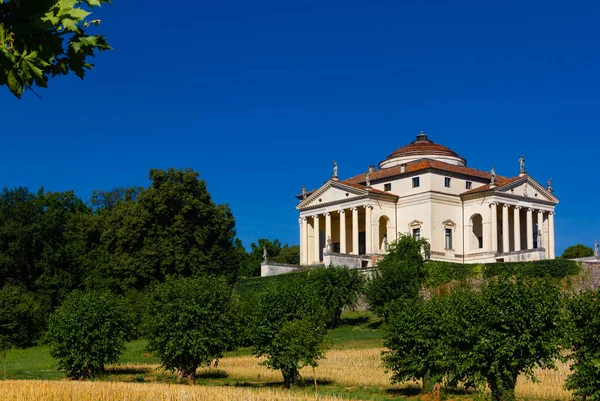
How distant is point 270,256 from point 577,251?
166 ft

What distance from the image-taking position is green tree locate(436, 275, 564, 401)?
27594 mm

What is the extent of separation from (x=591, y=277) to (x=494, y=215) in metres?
14.4

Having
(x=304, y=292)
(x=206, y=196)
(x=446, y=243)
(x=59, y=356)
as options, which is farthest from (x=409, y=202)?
(x=59, y=356)

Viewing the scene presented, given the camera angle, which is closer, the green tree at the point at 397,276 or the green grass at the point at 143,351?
the green grass at the point at 143,351

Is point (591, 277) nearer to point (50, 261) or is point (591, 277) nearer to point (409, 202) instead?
point (409, 202)

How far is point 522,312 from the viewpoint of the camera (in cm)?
2792

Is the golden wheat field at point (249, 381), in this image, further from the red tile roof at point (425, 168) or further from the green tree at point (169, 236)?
the red tile roof at point (425, 168)

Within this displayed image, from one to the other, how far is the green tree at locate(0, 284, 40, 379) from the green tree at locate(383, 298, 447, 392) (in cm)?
3749

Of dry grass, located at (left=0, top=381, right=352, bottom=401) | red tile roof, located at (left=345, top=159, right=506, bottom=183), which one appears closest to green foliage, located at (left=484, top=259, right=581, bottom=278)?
red tile roof, located at (left=345, top=159, right=506, bottom=183)

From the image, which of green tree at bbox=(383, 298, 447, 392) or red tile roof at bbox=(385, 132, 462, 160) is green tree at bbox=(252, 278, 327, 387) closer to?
green tree at bbox=(383, 298, 447, 392)

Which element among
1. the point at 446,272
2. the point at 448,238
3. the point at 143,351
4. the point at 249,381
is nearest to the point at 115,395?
the point at 249,381

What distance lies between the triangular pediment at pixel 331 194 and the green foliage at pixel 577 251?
102 ft

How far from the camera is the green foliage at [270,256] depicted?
371ft

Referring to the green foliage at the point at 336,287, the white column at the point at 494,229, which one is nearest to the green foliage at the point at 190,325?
the green foliage at the point at 336,287
